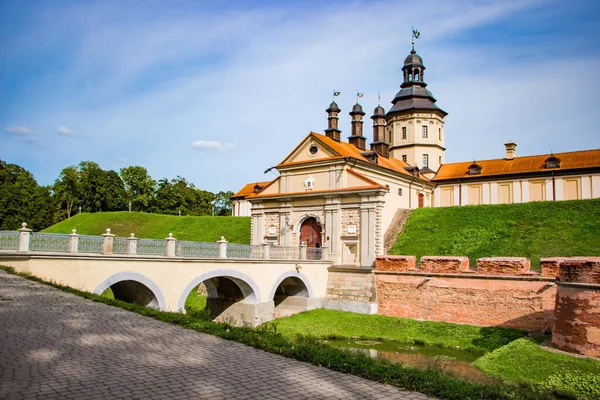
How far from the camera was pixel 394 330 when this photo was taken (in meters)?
20.3

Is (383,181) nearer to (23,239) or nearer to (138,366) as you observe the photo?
(23,239)

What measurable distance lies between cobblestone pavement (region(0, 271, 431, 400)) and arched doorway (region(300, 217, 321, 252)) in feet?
61.1

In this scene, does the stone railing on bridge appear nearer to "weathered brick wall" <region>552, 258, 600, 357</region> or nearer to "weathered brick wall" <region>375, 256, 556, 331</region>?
"weathered brick wall" <region>375, 256, 556, 331</region>

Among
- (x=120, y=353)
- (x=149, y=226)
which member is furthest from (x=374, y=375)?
(x=149, y=226)

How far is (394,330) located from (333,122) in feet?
61.8

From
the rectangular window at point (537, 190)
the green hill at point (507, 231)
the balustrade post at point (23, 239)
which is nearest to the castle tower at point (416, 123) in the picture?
the rectangular window at point (537, 190)

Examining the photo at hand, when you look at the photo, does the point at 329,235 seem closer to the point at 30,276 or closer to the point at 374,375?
the point at 30,276

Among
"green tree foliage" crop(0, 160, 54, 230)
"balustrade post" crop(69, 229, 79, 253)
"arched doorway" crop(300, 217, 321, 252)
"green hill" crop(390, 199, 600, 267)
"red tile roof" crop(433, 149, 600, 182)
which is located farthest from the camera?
"green tree foliage" crop(0, 160, 54, 230)

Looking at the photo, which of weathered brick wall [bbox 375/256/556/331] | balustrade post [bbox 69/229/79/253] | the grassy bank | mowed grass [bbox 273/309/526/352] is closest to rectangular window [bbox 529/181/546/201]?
weathered brick wall [bbox 375/256/556/331]

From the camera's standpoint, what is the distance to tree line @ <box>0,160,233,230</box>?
171 ft

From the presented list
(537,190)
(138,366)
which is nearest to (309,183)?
(537,190)

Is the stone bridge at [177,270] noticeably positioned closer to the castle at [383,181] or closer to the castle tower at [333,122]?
the castle at [383,181]

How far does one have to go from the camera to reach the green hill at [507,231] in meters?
23.2

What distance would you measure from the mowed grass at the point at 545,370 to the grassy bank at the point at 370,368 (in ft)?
15.3
